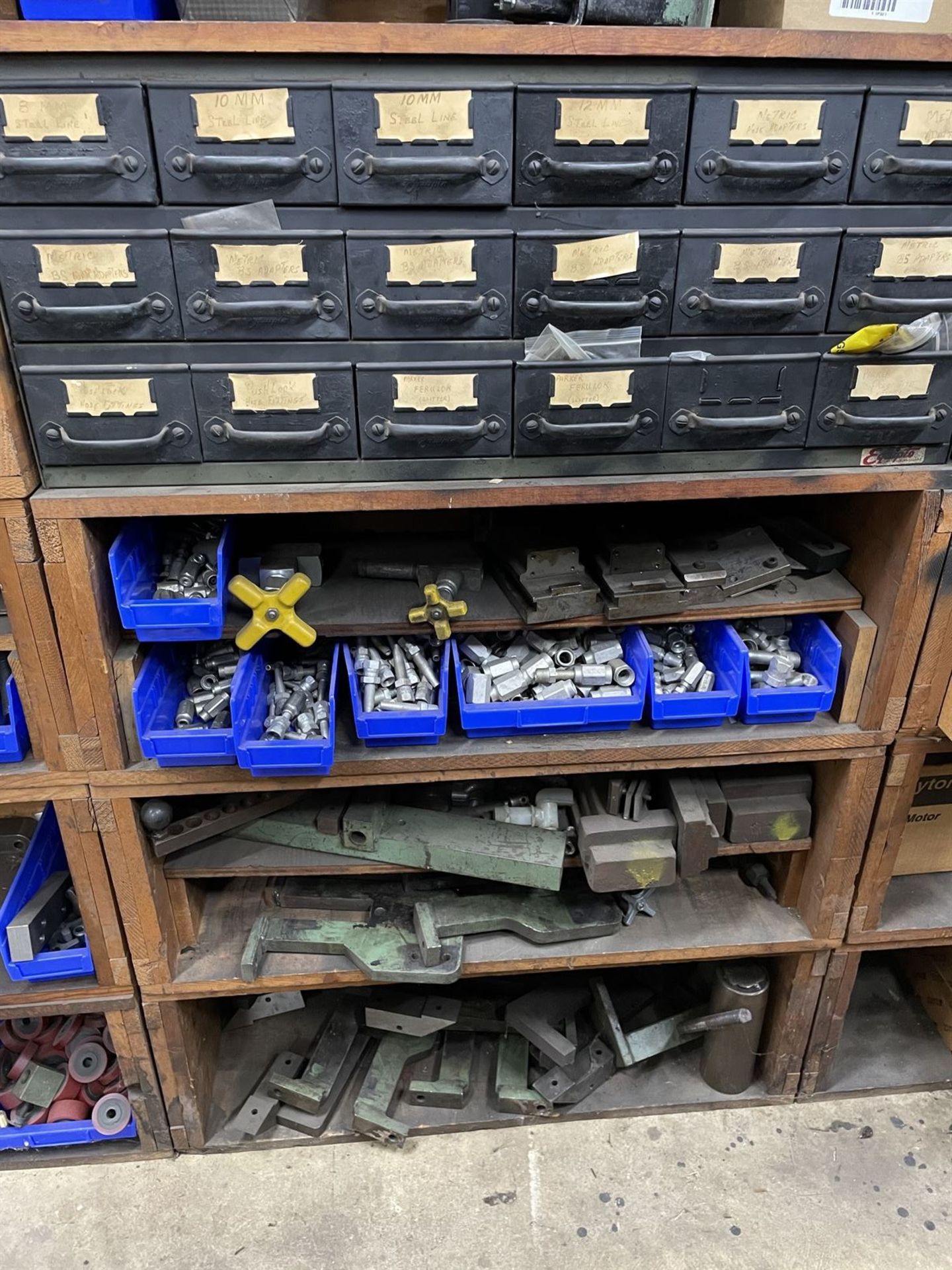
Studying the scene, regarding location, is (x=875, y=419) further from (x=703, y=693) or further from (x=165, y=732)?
(x=165, y=732)

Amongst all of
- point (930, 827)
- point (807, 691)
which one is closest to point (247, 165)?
point (807, 691)

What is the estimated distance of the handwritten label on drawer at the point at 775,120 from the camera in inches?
41.0

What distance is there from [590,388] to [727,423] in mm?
197

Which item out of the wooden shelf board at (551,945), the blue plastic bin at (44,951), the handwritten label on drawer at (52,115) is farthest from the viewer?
the wooden shelf board at (551,945)

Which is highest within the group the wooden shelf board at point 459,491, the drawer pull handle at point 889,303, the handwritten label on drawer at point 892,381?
the drawer pull handle at point 889,303

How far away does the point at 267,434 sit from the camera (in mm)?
1125

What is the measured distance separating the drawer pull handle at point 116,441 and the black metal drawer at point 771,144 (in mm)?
710

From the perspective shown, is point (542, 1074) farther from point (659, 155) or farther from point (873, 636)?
point (659, 155)

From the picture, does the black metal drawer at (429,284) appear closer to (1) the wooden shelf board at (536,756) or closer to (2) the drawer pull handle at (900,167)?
(2) the drawer pull handle at (900,167)

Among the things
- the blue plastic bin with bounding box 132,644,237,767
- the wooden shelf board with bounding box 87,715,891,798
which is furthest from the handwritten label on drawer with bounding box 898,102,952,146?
the blue plastic bin with bounding box 132,644,237,767

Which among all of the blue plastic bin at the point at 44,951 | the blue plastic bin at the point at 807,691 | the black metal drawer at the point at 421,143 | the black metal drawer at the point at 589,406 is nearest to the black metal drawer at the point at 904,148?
the black metal drawer at the point at 589,406

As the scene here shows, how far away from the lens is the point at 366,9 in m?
1.31

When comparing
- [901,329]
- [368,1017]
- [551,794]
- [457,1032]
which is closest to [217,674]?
[551,794]

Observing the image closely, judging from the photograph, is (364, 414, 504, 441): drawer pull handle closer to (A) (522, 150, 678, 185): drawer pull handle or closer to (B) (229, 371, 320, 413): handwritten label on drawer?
(B) (229, 371, 320, 413): handwritten label on drawer
